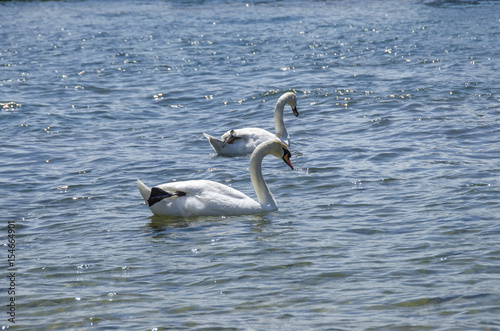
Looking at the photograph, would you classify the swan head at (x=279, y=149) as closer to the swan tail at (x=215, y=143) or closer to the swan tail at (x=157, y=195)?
the swan tail at (x=157, y=195)

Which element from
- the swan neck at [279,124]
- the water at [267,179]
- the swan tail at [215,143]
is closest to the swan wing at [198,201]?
the water at [267,179]

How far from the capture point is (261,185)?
33.7 ft

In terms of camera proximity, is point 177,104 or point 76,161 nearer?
point 76,161

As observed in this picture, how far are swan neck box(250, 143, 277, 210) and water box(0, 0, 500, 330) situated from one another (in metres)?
0.22

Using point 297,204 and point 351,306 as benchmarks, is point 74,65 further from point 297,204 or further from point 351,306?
point 351,306

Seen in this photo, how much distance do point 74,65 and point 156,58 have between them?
251 cm

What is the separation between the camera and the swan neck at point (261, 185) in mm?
10188

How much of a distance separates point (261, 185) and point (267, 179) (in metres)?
Answer: 1.61

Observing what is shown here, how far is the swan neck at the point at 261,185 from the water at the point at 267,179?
220mm

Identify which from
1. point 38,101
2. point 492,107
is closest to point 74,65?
point 38,101

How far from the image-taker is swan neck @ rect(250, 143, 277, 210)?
1019 cm

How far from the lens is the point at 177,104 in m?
18.1

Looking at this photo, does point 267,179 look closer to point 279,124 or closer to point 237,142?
point 237,142

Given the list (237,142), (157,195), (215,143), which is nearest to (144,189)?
(157,195)
